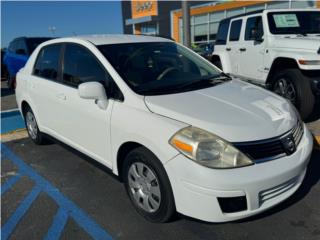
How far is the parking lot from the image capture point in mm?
2738

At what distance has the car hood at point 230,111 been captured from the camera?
2.47 metres

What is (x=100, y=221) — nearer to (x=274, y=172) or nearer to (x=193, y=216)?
(x=193, y=216)

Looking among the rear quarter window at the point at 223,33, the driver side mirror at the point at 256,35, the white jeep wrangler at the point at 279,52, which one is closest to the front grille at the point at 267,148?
the white jeep wrangler at the point at 279,52

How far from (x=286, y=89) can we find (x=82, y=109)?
12.4 feet

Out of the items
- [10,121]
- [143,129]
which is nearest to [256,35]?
[143,129]

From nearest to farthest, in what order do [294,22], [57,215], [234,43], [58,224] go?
[58,224] → [57,215] → [294,22] → [234,43]

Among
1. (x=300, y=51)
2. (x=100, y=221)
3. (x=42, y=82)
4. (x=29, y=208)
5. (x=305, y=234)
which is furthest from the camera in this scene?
(x=300, y=51)

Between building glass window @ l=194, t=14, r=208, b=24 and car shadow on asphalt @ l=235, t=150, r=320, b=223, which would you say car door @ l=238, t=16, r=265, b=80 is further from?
building glass window @ l=194, t=14, r=208, b=24

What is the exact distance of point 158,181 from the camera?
2598 millimetres

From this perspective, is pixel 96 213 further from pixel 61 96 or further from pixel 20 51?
pixel 20 51

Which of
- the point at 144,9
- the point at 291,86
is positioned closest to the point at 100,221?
the point at 291,86

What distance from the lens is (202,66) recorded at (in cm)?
390

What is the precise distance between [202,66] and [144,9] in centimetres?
3066

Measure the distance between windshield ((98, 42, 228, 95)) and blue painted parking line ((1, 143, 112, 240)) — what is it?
1318mm
